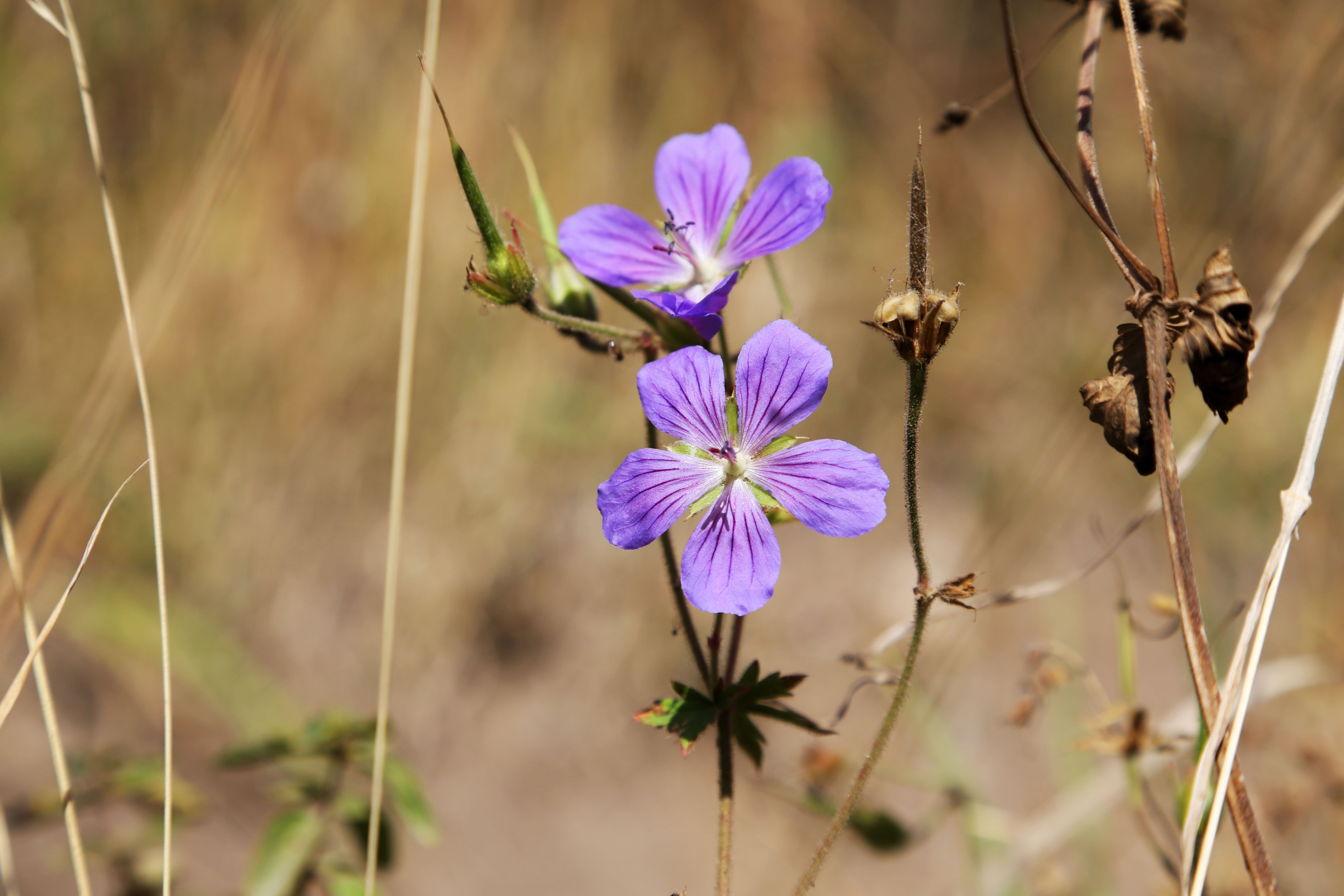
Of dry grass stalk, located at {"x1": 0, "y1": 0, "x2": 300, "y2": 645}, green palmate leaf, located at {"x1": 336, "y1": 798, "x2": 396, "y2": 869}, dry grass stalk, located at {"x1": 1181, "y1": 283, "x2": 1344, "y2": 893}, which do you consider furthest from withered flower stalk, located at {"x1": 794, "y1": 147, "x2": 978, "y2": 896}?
dry grass stalk, located at {"x1": 0, "y1": 0, "x2": 300, "y2": 645}

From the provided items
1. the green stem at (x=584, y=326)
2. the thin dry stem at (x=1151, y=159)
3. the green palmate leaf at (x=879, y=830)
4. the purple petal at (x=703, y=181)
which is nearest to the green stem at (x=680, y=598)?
the green stem at (x=584, y=326)

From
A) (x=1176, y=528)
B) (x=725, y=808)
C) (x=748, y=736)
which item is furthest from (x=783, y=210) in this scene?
(x=725, y=808)

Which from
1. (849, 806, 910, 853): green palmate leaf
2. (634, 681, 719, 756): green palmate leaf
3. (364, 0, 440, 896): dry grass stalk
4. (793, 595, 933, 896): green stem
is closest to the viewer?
(793, 595, 933, 896): green stem

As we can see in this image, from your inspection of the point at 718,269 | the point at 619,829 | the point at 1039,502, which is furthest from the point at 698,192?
the point at 619,829

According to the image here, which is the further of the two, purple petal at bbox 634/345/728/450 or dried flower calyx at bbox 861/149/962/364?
purple petal at bbox 634/345/728/450

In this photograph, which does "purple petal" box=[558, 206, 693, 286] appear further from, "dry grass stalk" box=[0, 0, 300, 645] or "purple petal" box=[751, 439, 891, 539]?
"dry grass stalk" box=[0, 0, 300, 645]

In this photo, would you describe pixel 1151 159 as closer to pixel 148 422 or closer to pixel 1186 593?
pixel 1186 593
